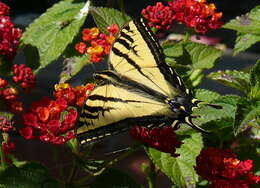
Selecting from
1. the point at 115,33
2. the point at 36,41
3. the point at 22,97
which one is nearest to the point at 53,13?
the point at 36,41

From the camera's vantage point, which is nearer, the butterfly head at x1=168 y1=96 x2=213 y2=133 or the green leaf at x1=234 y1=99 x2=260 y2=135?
the green leaf at x1=234 y1=99 x2=260 y2=135

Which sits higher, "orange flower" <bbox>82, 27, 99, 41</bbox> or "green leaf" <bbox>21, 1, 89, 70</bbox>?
"orange flower" <bbox>82, 27, 99, 41</bbox>

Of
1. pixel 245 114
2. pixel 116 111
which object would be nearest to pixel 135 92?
pixel 116 111

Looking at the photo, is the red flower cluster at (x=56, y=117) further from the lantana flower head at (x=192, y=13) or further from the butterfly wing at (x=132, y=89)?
the lantana flower head at (x=192, y=13)

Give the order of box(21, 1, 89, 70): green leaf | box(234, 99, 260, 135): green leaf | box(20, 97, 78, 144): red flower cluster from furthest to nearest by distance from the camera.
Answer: box(21, 1, 89, 70): green leaf, box(20, 97, 78, 144): red flower cluster, box(234, 99, 260, 135): green leaf

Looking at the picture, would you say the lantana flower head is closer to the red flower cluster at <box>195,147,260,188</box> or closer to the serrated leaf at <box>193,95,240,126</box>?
the serrated leaf at <box>193,95,240,126</box>

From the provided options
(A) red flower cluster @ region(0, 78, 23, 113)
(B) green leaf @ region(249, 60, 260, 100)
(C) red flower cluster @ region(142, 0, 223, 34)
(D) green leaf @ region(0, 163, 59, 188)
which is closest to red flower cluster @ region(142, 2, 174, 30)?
(C) red flower cluster @ region(142, 0, 223, 34)

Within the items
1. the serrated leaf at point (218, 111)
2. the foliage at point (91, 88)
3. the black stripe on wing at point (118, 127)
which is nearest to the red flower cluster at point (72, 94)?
the foliage at point (91, 88)
